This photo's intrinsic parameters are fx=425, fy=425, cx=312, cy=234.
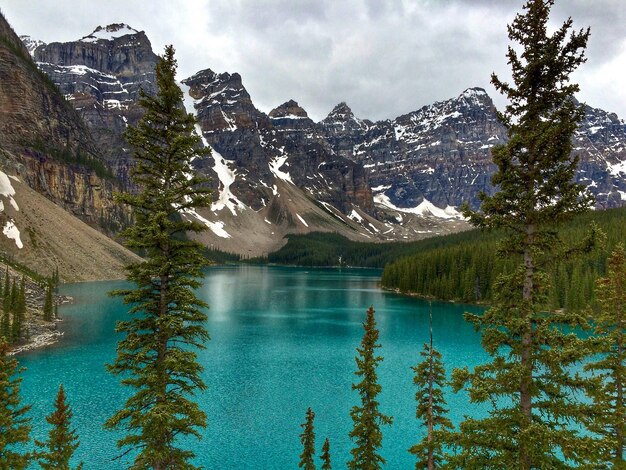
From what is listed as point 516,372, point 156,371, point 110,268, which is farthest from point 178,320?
point 110,268

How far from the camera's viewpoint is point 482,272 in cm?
11606

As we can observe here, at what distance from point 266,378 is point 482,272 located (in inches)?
3351

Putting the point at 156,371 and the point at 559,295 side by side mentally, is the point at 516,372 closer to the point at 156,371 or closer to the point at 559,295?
the point at 156,371

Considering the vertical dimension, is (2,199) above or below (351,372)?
above

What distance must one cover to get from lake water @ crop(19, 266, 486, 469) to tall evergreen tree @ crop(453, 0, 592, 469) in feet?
66.8

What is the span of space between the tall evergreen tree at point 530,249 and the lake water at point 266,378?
2036 centimetres

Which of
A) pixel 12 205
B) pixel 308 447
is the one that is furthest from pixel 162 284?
pixel 12 205

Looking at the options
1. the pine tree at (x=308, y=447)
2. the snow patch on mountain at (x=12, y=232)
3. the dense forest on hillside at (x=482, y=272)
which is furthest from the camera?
the snow patch on mountain at (x=12, y=232)

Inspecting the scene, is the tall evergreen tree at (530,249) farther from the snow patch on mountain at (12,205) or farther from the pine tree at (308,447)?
the snow patch on mountain at (12,205)

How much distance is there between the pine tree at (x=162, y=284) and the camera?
1662 cm

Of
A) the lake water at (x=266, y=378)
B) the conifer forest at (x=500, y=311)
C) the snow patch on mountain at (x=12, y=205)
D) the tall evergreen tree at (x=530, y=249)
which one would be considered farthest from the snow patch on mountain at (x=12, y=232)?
the tall evergreen tree at (x=530, y=249)

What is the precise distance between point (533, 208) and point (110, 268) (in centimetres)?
15847

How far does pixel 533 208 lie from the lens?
13.2 metres

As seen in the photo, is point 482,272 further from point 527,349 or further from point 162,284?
point 162,284
